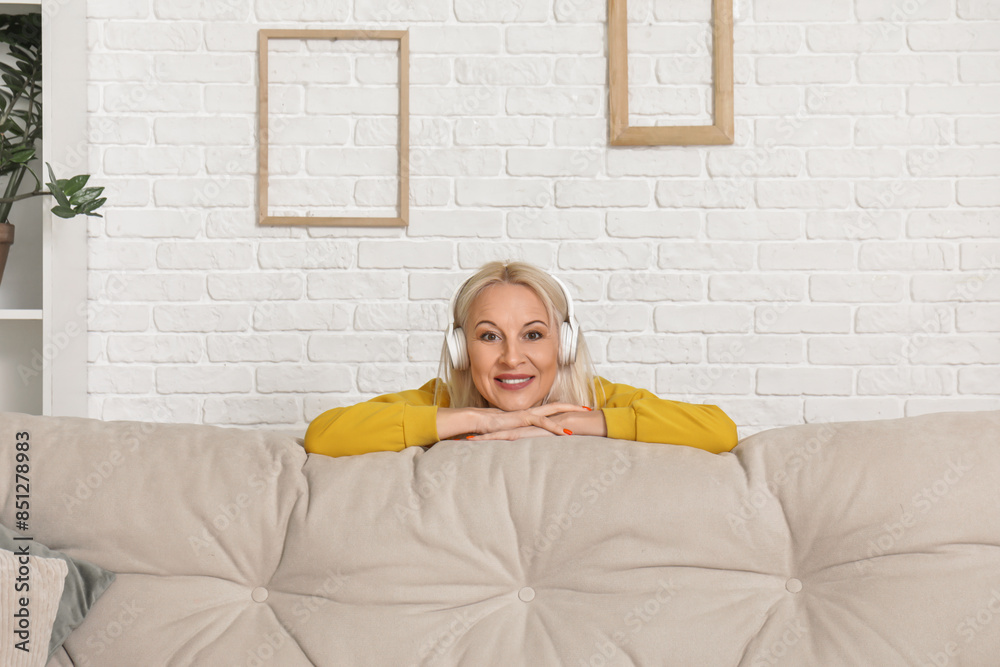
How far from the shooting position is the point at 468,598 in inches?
44.4

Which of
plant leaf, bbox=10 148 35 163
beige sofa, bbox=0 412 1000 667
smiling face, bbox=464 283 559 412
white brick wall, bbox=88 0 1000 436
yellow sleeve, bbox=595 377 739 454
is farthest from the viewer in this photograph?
white brick wall, bbox=88 0 1000 436

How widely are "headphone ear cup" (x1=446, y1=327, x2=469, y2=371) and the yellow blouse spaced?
0.23 metres

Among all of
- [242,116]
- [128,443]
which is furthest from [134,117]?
[128,443]

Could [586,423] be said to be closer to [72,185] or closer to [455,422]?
[455,422]

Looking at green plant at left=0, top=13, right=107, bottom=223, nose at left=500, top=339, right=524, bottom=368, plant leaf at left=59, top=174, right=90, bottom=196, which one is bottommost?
Answer: nose at left=500, top=339, right=524, bottom=368

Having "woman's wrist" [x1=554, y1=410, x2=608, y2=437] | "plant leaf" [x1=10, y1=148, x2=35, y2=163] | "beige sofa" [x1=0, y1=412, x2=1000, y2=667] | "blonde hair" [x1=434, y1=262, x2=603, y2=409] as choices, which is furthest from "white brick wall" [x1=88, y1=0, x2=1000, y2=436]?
"beige sofa" [x1=0, y1=412, x2=1000, y2=667]

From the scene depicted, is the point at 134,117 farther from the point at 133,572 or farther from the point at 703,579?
the point at 703,579

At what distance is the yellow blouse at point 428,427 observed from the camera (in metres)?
1.33

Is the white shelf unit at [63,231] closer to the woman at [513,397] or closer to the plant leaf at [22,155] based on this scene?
the plant leaf at [22,155]

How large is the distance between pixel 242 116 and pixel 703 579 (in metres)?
1.68

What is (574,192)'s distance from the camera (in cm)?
211

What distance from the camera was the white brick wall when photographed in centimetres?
209

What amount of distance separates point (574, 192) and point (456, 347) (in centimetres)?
71

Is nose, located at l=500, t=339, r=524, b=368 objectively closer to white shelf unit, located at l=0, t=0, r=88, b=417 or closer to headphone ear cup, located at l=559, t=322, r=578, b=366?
headphone ear cup, located at l=559, t=322, r=578, b=366
